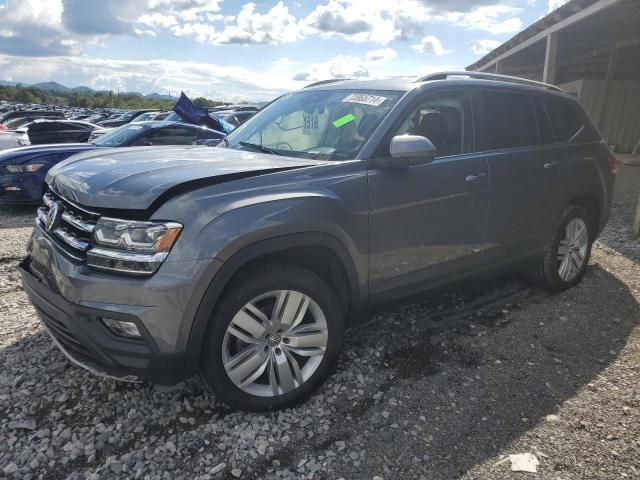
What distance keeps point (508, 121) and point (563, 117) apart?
884 millimetres

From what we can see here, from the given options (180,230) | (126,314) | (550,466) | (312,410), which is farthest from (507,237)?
(126,314)

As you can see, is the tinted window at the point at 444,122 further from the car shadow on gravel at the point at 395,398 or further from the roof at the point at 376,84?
the car shadow on gravel at the point at 395,398

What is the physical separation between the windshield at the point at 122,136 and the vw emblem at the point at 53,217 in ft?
18.1

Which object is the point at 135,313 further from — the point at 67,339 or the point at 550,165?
the point at 550,165

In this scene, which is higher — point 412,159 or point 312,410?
point 412,159

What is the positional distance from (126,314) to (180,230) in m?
0.45

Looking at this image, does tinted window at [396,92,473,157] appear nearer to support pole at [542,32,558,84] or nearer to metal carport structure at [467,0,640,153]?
metal carport structure at [467,0,640,153]

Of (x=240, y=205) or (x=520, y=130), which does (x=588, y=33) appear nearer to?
(x=520, y=130)

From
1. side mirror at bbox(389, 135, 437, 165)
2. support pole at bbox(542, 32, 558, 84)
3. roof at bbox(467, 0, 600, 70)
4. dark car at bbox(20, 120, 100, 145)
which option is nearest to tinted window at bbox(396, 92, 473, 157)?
side mirror at bbox(389, 135, 437, 165)

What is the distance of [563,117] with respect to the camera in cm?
432

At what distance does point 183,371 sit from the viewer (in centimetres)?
238

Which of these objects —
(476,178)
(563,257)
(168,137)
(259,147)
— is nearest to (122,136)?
(168,137)

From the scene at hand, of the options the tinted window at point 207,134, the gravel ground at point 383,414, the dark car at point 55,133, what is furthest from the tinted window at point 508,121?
the dark car at point 55,133

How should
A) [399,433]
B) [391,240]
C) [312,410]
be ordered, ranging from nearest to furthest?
[399,433] → [312,410] → [391,240]
